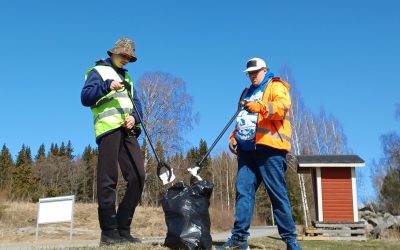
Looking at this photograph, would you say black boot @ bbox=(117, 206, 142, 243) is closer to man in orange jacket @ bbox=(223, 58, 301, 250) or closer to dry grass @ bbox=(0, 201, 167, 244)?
man in orange jacket @ bbox=(223, 58, 301, 250)

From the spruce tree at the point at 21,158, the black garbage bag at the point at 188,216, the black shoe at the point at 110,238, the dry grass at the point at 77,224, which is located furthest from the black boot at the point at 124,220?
the spruce tree at the point at 21,158

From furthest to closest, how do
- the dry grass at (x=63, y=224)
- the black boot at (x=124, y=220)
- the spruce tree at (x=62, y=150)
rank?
the spruce tree at (x=62, y=150), the dry grass at (x=63, y=224), the black boot at (x=124, y=220)

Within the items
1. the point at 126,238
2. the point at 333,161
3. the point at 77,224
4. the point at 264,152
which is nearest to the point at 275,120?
the point at 264,152

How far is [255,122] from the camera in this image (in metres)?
4.59

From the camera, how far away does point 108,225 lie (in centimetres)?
448

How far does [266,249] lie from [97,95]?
2421 millimetres

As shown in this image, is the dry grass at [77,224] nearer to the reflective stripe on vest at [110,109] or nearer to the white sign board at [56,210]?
the white sign board at [56,210]

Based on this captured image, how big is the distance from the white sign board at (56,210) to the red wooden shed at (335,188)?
10635 mm

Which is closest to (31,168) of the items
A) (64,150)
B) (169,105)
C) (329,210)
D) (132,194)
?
(64,150)

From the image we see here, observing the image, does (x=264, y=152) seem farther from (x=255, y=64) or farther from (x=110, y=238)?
(x=110, y=238)

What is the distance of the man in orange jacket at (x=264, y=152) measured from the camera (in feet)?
14.3

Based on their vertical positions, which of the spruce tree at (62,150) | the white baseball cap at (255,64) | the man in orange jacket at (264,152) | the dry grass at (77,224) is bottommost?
the dry grass at (77,224)

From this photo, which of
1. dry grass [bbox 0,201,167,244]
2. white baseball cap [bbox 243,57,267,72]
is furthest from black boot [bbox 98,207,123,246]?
dry grass [bbox 0,201,167,244]

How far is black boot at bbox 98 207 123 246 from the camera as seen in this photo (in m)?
4.44
